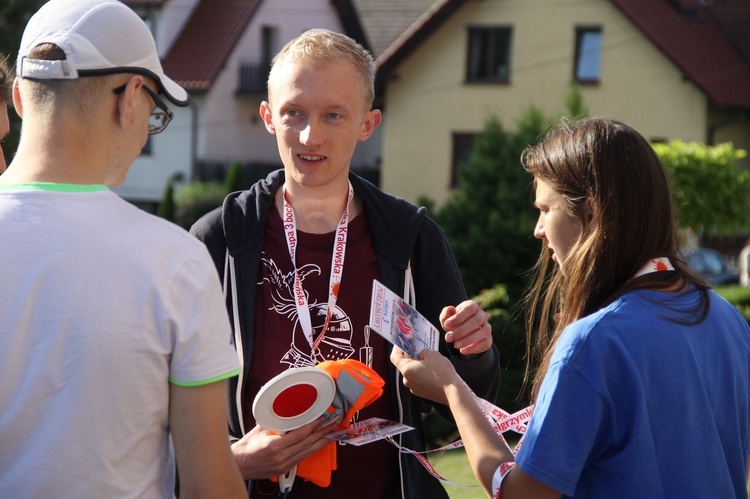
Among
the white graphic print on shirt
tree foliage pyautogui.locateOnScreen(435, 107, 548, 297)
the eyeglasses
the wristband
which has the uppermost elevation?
the eyeglasses

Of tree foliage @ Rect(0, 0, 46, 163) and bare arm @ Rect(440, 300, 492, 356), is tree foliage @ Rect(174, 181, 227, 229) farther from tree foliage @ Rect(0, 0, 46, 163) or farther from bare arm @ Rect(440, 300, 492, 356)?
bare arm @ Rect(440, 300, 492, 356)

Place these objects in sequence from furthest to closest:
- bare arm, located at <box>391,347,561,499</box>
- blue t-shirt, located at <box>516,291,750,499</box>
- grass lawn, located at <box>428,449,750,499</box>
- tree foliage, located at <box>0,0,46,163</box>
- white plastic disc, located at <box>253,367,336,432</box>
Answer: tree foliage, located at <box>0,0,46,163</box>, grass lawn, located at <box>428,449,750,499</box>, white plastic disc, located at <box>253,367,336,432</box>, bare arm, located at <box>391,347,561,499</box>, blue t-shirt, located at <box>516,291,750,499</box>

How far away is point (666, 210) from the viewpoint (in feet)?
8.36

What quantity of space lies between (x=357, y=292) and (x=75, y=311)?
52.7 inches

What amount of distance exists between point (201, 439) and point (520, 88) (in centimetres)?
2798

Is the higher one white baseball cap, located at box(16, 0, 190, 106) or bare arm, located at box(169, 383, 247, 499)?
white baseball cap, located at box(16, 0, 190, 106)

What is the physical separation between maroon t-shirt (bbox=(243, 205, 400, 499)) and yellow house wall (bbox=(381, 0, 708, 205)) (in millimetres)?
23591

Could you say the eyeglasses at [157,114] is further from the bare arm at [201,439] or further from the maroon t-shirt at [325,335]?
the maroon t-shirt at [325,335]

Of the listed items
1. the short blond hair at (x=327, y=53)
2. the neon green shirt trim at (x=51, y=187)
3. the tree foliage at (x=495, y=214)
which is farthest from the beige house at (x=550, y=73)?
the neon green shirt trim at (x=51, y=187)

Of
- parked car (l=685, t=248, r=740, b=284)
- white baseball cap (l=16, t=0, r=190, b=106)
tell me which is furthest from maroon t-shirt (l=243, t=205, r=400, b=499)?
parked car (l=685, t=248, r=740, b=284)

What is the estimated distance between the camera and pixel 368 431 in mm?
2967

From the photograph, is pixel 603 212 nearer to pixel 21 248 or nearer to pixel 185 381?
pixel 185 381

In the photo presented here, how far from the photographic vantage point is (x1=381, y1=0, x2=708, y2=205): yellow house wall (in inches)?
1089

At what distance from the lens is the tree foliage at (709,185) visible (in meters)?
17.5
